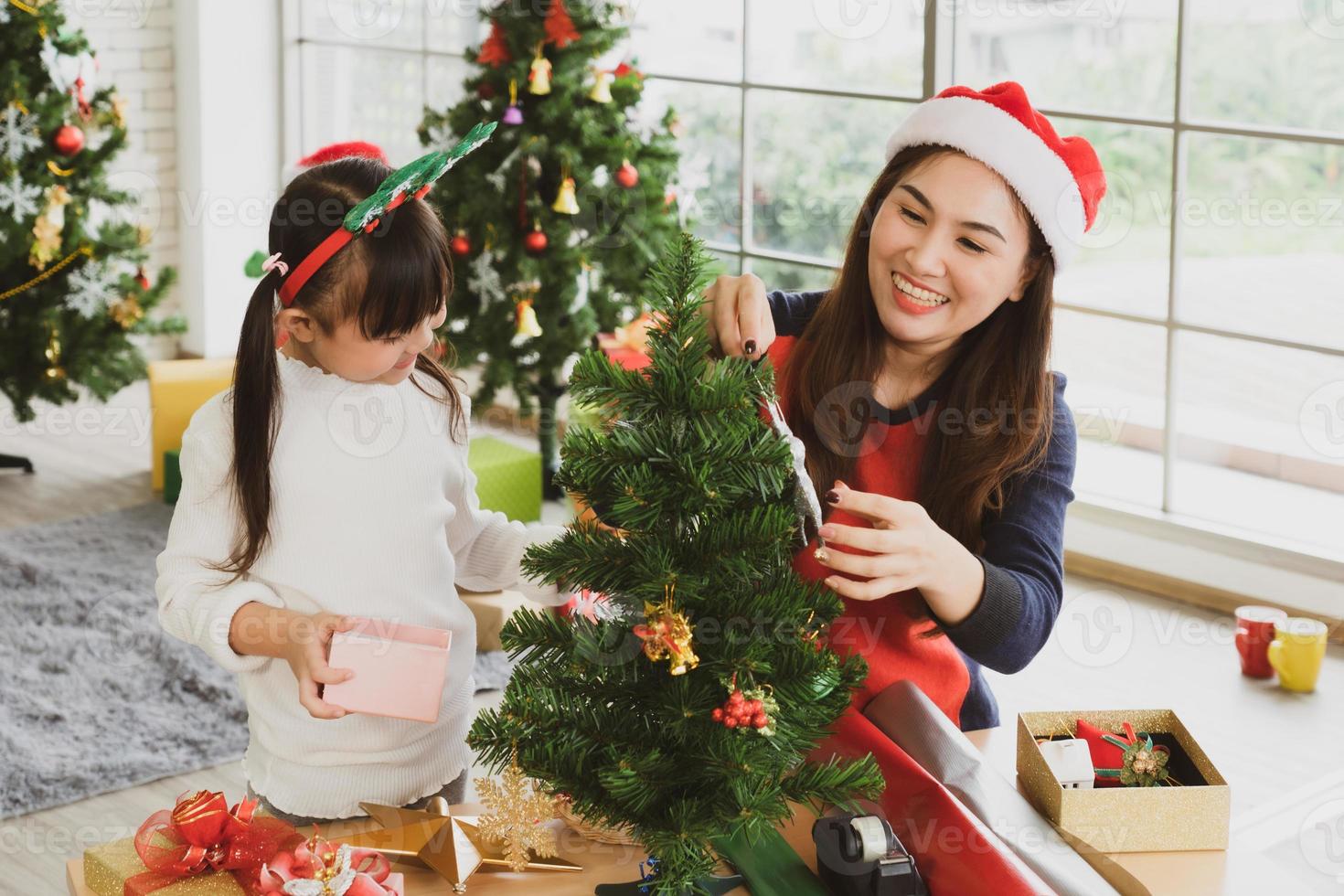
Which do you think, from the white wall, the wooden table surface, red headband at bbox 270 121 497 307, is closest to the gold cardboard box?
the wooden table surface

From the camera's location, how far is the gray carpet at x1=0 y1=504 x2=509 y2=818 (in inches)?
108

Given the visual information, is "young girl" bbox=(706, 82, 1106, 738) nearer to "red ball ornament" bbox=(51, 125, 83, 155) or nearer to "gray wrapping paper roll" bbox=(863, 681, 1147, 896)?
"gray wrapping paper roll" bbox=(863, 681, 1147, 896)

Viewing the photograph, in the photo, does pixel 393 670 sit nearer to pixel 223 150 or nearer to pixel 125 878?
pixel 125 878

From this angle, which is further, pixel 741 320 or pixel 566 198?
pixel 566 198

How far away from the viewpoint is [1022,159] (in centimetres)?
156

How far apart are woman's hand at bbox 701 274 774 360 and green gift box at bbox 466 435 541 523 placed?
91.2 inches

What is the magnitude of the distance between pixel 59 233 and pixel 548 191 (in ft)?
4.85

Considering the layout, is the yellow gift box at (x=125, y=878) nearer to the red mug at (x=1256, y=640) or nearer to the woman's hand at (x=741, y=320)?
the woman's hand at (x=741, y=320)

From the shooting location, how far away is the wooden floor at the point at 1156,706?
248cm

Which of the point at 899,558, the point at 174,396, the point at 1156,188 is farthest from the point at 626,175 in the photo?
the point at 899,558

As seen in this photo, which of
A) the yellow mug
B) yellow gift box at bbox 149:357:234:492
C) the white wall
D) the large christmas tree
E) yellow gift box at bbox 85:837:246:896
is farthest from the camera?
the white wall

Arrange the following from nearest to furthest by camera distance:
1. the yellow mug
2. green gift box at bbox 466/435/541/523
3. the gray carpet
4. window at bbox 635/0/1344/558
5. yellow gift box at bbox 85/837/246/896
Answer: yellow gift box at bbox 85/837/246/896, the gray carpet, the yellow mug, window at bbox 635/0/1344/558, green gift box at bbox 466/435/541/523

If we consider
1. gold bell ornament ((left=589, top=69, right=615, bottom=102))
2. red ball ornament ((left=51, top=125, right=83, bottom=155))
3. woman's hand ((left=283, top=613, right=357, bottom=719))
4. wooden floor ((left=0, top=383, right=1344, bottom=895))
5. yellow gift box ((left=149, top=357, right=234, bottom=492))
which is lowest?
wooden floor ((left=0, top=383, right=1344, bottom=895))

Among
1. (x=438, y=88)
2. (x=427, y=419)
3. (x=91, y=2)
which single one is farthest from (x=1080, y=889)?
(x=91, y=2)
